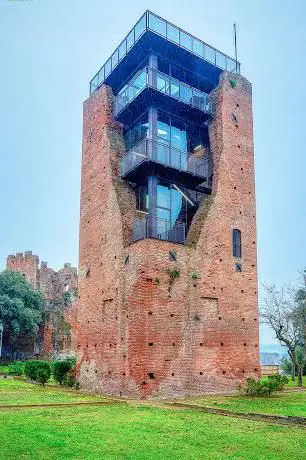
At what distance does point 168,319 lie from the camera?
19.6m

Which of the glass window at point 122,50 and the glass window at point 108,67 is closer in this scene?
the glass window at point 122,50

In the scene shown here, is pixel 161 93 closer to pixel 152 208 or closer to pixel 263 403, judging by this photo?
pixel 152 208

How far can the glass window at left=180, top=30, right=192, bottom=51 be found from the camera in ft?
75.2

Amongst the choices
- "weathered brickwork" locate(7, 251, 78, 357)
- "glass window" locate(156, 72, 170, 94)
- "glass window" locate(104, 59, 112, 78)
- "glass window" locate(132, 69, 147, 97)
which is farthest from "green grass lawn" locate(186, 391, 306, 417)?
"weathered brickwork" locate(7, 251, 78, 357)

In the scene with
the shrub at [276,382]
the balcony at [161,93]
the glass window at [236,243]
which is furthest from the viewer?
the glass window at [236,243]

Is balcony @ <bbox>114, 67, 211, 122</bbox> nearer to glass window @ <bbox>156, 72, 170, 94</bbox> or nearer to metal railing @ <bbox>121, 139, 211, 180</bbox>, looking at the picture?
glass window @ <bbox>156, 72, 170, 94</bbox>

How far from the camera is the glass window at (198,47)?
77.2 feet

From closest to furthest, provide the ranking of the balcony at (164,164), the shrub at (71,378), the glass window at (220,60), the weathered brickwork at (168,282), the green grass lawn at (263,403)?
the green grass lawn at (263,403)
the weathered brickwork at (168,282)
the balcony at (164,164)
the shrub at (71,378)
the glass window at (220,60)

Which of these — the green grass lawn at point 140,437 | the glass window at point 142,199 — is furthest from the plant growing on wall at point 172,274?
the green grass lawn at point 140,437

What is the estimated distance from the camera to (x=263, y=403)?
1720 cm

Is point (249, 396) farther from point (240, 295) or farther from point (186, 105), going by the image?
point (186, 105)

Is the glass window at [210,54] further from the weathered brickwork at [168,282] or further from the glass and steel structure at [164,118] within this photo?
the weathered brickwork at [168,282]

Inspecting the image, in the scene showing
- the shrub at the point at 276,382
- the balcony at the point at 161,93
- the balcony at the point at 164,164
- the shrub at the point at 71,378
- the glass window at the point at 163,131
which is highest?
the balcony at the point at 161,93

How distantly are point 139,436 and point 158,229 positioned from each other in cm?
1173
